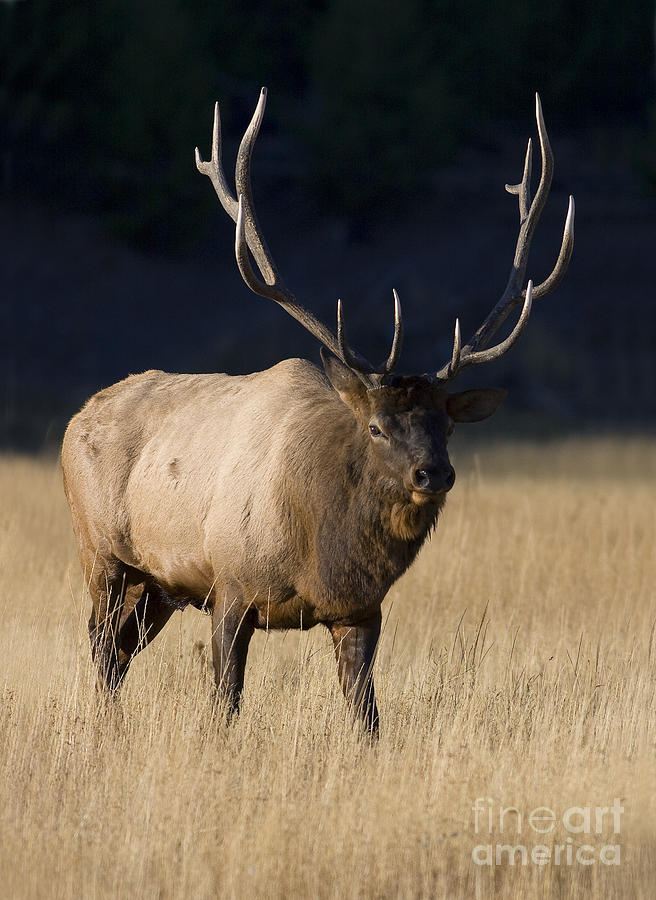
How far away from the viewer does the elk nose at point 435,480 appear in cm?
516

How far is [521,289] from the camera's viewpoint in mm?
6078

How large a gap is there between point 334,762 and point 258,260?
7.54 ft

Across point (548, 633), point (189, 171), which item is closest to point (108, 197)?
point (189, 171)

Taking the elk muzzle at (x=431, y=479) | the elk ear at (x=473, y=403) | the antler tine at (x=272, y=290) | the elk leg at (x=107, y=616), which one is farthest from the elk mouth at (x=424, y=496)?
the elk leg at (x=107, y=616)

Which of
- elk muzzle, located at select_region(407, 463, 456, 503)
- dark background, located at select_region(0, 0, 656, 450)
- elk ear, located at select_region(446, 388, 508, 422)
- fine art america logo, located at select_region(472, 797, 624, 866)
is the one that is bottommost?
dark background, located at select_region(0, 0, 656, 450)

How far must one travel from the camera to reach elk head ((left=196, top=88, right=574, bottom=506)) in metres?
5.27

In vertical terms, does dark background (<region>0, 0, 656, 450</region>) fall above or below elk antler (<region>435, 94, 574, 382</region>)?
below

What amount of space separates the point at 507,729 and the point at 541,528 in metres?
5.63

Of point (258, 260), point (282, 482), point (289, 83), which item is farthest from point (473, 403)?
point (289, 83)

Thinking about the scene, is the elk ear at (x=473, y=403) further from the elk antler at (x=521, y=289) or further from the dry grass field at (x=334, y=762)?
the dry grass field at (x=334, y=762)

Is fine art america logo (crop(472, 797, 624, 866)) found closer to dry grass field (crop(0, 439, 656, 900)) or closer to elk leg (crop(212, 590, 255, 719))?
dry grass field (crop(0, 439, 656, 900))

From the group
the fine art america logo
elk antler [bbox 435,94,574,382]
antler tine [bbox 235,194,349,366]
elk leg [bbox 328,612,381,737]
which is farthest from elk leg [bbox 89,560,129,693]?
the fine art america logo

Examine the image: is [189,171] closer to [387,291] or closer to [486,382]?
[387,291]

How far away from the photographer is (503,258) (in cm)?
3419
